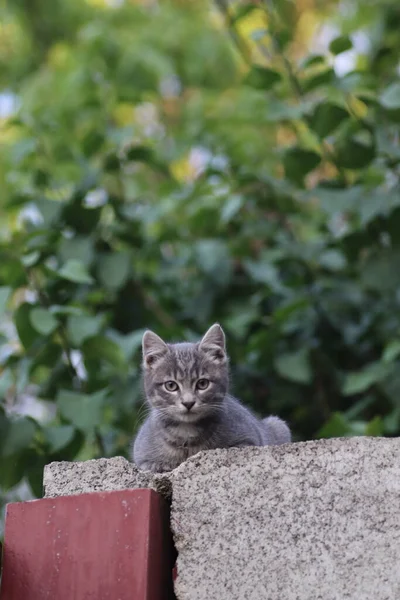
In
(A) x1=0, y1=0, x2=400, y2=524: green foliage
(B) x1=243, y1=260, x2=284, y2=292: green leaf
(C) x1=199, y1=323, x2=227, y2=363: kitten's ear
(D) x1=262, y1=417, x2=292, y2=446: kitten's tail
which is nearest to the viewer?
(C) x1=199, y1=323, x2=227, y2=363: kitten's ear

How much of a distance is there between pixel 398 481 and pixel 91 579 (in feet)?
2.66

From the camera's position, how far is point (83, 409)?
163 inches

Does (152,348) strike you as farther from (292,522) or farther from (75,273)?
(292,522)

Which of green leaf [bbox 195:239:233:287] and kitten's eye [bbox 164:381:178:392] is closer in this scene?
kitten's eye [bbox 164:381:178:392]

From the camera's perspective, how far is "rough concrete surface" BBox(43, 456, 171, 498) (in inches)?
103

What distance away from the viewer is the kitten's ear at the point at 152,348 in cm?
348

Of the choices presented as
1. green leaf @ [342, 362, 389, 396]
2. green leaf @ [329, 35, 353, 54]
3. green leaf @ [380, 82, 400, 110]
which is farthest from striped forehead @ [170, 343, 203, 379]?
green leaf @ [329, 35, 353, 54]

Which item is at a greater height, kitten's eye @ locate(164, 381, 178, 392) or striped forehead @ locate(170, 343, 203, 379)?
striped forehead @ locate(170, 343, 203, 379)

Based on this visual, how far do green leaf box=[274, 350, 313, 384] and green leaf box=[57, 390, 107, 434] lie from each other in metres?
1.05

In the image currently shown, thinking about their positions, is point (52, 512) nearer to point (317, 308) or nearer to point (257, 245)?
point (317, 308)

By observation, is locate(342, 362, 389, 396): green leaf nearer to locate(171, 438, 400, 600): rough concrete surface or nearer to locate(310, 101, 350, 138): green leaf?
locate(310, 101, 350, 138): green leaf

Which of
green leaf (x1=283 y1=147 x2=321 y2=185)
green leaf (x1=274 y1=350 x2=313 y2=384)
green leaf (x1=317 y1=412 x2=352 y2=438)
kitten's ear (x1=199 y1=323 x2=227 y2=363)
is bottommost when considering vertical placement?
green leaf (x1=274 y1=350 x2=313 y2=384)

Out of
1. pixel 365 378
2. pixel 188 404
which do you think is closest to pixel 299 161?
pixel 365 378

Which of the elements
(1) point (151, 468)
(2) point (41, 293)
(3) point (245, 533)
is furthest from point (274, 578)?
(2) point (41, 293)
